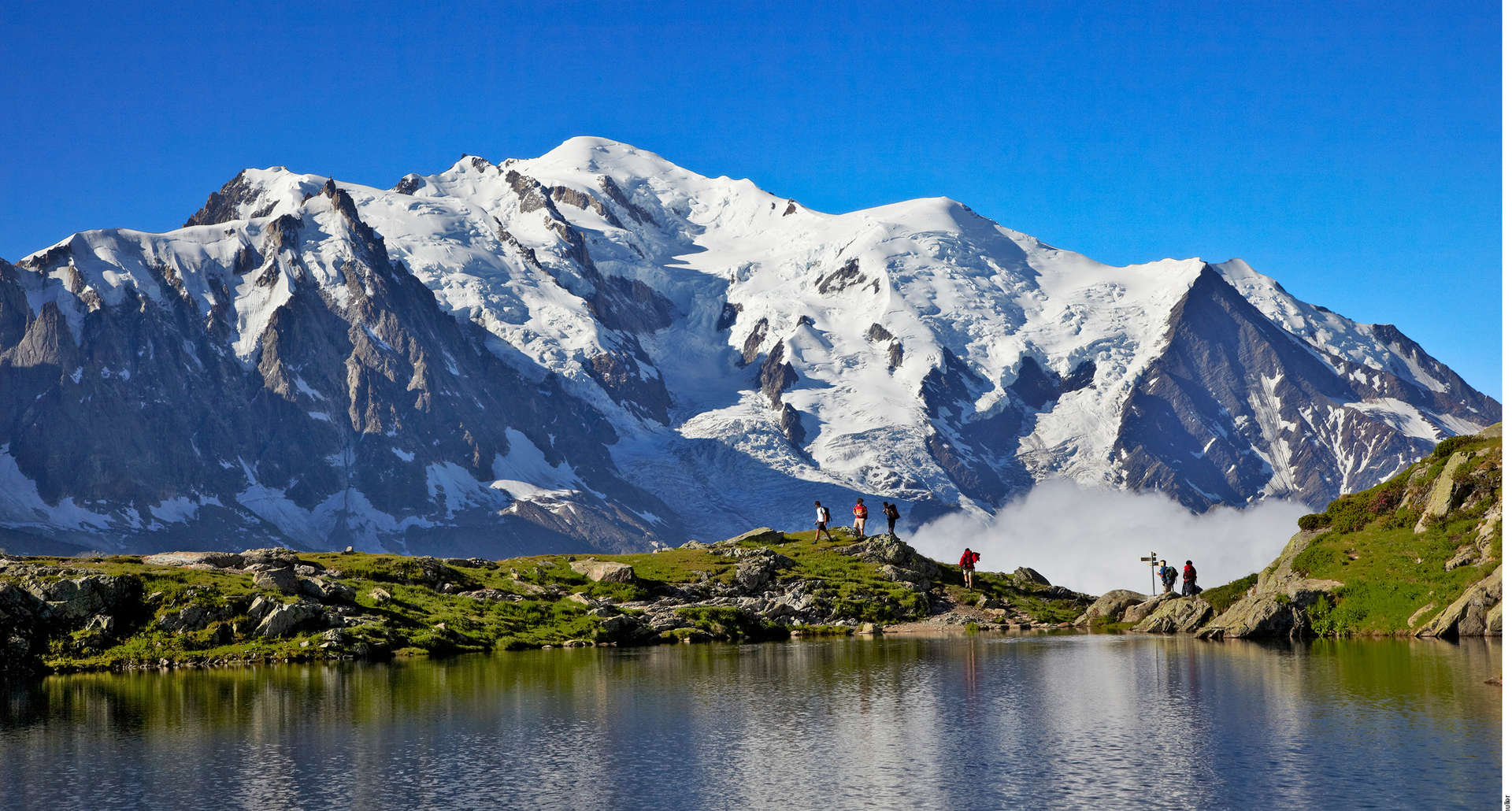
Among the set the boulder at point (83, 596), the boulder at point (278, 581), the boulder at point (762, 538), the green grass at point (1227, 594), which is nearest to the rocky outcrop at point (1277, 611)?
the green grass at point (1227, 594)

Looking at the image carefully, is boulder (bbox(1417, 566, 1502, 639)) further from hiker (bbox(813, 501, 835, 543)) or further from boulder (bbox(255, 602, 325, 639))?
boulder (bbox(255, 602, 325, 639))

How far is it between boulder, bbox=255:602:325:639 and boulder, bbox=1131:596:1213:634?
161ft

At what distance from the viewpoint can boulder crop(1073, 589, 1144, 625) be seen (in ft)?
296

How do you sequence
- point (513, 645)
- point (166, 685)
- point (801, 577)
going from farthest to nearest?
point (801, 577), point (513, 645), point (166, 685)

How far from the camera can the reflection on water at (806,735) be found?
32781 mm

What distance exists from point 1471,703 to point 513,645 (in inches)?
2123

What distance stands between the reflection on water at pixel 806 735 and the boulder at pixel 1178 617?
659 inches

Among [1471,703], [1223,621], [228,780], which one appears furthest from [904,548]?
[228,780]

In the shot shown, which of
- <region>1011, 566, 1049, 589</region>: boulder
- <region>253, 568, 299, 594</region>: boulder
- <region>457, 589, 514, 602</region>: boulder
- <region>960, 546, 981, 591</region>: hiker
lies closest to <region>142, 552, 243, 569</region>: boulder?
<region>253, 568, 299, 594</region>: boulder

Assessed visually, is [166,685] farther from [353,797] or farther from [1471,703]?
[1471,703]

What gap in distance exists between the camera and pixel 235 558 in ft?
303

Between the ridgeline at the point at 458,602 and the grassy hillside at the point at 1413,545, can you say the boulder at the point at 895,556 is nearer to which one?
the ridgeline at the point at 458,602

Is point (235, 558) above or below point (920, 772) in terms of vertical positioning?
above

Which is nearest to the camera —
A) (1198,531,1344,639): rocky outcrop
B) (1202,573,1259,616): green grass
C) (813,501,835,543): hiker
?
(1198,531,1344,639): rocky outcrop
